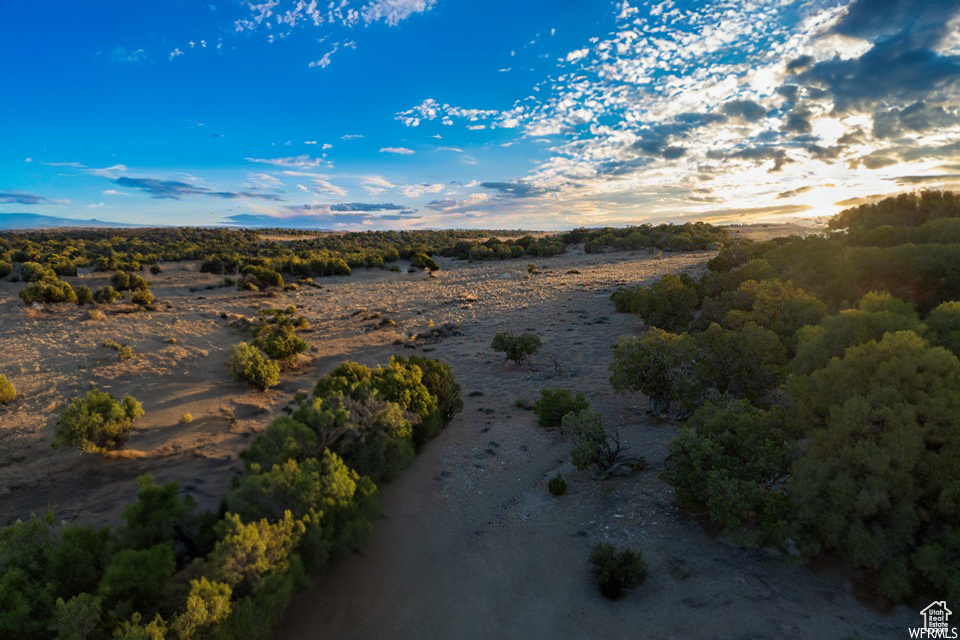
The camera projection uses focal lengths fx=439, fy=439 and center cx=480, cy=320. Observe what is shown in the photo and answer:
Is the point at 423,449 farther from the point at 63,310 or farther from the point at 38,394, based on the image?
the point at 63,310

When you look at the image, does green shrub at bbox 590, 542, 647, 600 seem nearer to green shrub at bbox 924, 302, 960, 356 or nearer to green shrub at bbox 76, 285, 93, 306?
green shrub at bbox 924, 302, 960, 356

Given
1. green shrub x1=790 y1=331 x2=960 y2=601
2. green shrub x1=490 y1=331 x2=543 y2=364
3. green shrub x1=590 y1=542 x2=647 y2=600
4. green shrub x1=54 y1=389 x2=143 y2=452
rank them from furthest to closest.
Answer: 1. green shrub x1=490 y1=331 x2=543 y2=364
2. green shrub x1=54 y1=389 x2=143 y2=452
3. green shrub x1=590 y1=542 x2=647 y2=600
4. green shrub x1=790 y1=331 x2=960 y2=601

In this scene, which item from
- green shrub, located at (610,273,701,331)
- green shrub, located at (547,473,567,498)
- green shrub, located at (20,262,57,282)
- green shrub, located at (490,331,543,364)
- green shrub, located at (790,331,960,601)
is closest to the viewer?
green shrub, located at (790,331,960,601)

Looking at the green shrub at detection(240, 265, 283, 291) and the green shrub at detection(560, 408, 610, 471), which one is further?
the green shrub at detection(240, 265, 283, 291)

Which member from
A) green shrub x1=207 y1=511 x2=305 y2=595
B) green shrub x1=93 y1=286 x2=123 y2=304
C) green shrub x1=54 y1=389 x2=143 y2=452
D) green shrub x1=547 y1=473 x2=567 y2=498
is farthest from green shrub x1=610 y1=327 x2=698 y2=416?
green shrub x1=93 y1=286 x2=123 y2=304

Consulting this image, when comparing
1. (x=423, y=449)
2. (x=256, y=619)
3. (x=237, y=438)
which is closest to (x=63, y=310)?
(x=237, y=438)

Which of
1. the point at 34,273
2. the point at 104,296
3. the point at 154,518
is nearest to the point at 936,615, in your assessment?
the point at 154,518
